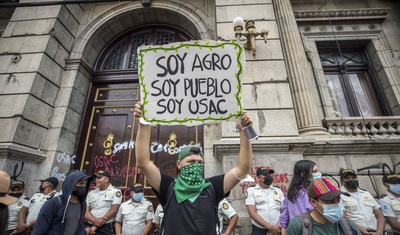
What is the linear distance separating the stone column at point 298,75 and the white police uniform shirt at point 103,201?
4.42m

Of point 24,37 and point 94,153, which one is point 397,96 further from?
point 24,37

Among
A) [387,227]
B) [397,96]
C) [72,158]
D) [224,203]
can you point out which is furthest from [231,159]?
[397,96]

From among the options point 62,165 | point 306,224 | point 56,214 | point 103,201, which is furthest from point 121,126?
point 306,224

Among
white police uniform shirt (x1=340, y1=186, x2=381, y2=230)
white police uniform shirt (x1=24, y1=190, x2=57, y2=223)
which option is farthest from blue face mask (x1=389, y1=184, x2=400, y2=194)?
white police uniform shirt (x1=24, y1=190, x2=57, y2=223)

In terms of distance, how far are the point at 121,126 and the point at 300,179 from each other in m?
5.27

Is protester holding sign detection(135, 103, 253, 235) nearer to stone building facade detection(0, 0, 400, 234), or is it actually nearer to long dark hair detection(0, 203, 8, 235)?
long dark hair detection(0, 203, 8, 235)

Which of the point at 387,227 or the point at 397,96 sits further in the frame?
the point at 397,96

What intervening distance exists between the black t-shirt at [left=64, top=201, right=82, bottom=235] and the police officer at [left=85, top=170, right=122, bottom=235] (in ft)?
4.56

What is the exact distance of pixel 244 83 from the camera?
5223mm

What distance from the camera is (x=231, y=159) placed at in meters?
4.48

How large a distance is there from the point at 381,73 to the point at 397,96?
0.86 metres

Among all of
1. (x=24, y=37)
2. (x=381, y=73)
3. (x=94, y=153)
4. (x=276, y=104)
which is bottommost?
(x=94, y=153)

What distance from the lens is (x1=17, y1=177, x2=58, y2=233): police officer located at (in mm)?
4102

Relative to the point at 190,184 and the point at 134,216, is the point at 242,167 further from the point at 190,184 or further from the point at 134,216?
the point at 134,216
